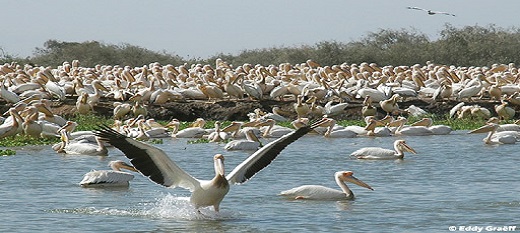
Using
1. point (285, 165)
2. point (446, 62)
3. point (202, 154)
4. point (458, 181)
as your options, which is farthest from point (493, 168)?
point (446, 62)

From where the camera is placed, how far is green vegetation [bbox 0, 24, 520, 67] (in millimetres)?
39500

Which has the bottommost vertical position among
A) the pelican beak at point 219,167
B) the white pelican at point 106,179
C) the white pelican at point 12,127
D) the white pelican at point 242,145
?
the white pelican at point 242,145

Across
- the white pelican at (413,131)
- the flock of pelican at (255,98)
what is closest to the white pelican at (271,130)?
the flock of pelican at (255,98)

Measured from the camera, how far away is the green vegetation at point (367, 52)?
3950 centimetres

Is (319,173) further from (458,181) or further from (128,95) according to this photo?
(128,95)

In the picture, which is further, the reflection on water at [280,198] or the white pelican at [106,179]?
the white pelican at [106,179]

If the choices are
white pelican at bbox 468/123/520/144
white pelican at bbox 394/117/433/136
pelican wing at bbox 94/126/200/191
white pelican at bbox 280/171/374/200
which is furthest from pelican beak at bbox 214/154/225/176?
white pelican at bbox 394/117/433/136

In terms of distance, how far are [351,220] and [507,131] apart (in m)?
8.15

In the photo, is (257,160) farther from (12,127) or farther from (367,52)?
(367,52)

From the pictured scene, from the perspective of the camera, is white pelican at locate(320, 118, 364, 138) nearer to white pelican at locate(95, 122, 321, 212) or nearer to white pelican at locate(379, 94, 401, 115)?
white pelican at locate(379, 94, 401, 115)

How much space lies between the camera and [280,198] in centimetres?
1044

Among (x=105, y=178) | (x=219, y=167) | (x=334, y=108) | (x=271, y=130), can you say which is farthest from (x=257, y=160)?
(x=334, y=108)

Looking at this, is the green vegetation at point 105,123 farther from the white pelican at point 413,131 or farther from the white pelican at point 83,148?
the white pelican at point 83,148

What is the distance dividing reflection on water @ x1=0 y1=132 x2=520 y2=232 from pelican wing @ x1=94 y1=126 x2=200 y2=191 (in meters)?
0.38
